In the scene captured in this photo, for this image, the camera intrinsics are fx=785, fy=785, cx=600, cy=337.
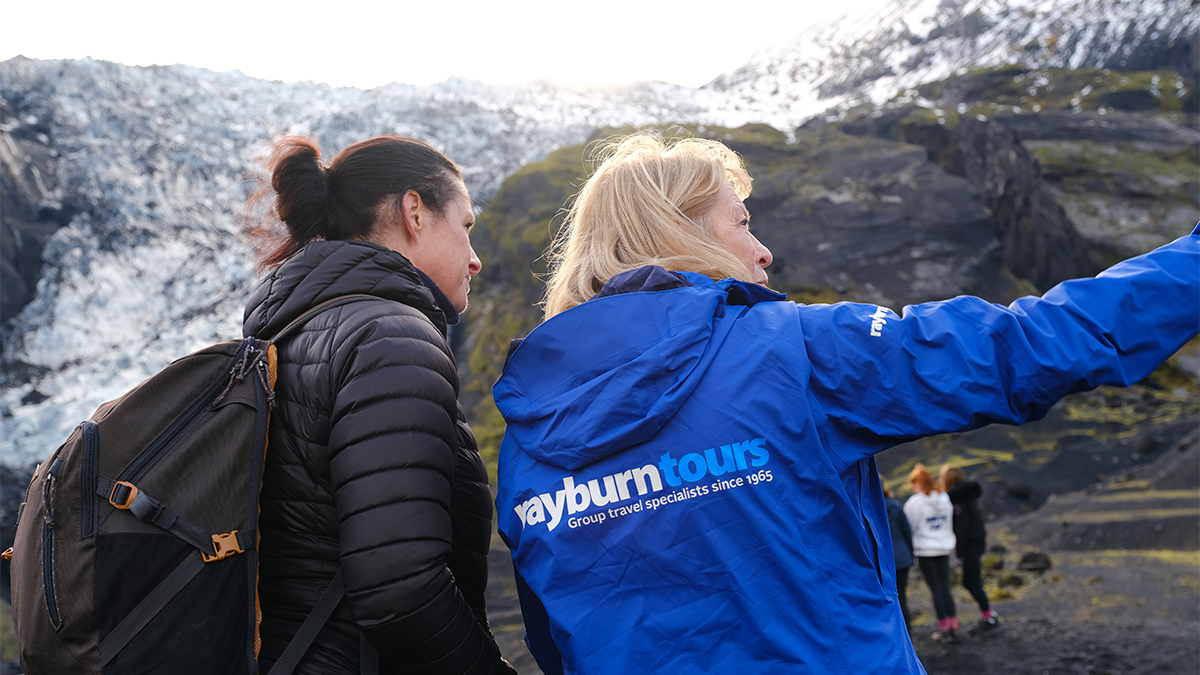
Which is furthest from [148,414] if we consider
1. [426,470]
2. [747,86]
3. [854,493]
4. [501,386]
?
[747,86]

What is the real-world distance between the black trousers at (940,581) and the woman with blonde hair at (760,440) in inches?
290

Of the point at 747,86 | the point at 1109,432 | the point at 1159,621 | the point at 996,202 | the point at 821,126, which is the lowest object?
the point at 1159,621

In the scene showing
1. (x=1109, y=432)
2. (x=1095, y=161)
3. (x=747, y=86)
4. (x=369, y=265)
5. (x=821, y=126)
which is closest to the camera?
(x=369, y=265)

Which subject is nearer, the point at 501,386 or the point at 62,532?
the point at 62,532

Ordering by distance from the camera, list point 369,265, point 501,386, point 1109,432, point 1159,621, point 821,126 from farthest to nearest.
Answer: point 821,126
point 1109,432
point 1159,621
point 369,265
point 501,386

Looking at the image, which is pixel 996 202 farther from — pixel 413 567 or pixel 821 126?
pixel 413 567

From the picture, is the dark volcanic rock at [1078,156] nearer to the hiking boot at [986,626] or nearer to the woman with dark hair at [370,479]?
the hiking boot at [986,626]

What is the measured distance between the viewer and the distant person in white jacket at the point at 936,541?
802 centimetres

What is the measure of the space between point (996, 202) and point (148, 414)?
42.8 m

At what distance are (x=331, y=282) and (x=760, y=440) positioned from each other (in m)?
1.06

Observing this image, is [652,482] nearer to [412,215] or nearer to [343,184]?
[412,215]

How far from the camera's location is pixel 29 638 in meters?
1.49

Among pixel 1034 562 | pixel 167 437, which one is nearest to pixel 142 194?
pixel 1034 562

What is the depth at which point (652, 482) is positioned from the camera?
4.68 feet
